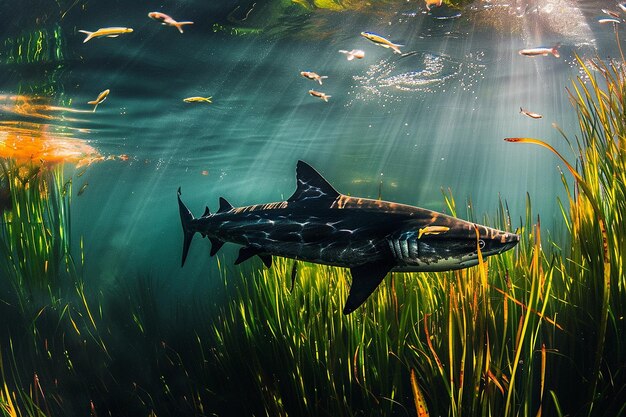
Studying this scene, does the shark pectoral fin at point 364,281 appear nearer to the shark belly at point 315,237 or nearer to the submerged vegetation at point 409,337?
the shark belly at point 315,237

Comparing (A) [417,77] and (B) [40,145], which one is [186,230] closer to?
(A) [417,77]

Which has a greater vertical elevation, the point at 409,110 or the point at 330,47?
the point at 330,47

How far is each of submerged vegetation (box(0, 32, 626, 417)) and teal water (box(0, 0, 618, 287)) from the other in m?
0.95

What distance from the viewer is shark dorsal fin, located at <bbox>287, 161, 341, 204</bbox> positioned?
13.5 ft

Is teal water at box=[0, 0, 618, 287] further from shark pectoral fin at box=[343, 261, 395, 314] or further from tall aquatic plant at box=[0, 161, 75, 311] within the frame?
tall aquatic plant at box=[0, 161, 75, 311]

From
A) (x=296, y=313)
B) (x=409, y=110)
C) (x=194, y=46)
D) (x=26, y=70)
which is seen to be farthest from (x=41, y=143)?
(x=296, y=313)

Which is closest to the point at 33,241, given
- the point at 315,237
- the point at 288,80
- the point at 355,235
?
the point at 315,237

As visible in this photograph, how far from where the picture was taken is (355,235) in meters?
3.56

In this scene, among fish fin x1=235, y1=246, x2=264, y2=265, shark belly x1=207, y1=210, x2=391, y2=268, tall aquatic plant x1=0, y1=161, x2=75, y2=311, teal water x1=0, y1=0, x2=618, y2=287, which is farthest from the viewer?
teal water x1=0, y1=0, x2=618, y2=287

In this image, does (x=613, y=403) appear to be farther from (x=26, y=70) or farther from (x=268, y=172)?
(x=268, y=172)

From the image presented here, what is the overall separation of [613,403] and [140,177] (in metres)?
35.7

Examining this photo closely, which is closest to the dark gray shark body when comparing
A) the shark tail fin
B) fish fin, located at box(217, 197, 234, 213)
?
fish fin, located at box(217, 197, 234, 213)

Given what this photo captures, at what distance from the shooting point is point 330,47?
510 inches

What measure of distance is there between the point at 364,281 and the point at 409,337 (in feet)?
4.32
